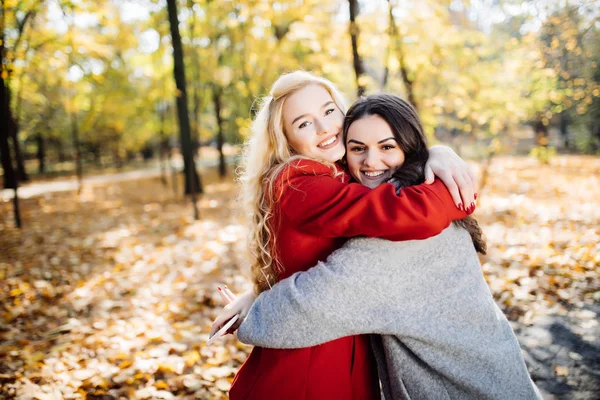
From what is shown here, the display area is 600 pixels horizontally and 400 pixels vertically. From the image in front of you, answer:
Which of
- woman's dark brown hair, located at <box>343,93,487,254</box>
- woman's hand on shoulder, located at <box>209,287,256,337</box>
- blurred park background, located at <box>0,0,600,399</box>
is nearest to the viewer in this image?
woman's dark brown hair, located at <box>343,93,487,254</box>

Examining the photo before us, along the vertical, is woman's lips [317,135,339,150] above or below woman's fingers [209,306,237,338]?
above

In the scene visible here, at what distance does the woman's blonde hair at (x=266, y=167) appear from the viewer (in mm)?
1866

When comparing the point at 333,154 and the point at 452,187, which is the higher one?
the point at 333,154

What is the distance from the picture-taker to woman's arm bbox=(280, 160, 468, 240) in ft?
4.58

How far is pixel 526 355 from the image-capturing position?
3.23m

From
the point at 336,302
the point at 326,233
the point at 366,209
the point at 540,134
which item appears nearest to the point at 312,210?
the point at 326,233

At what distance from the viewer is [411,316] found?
1.48m

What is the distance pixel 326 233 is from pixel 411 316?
1.52 ft

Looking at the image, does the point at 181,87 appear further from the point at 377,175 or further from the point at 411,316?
the point at 411,316

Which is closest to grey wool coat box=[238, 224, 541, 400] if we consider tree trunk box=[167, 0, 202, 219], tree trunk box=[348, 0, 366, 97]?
tree trunk box=[348, 0, 366, 97]

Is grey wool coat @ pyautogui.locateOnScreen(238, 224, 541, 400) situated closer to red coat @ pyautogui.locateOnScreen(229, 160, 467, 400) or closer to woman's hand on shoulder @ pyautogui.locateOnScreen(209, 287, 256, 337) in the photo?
red coat @ pyautogui.locateOnScreen(229, 160, 467, 400)

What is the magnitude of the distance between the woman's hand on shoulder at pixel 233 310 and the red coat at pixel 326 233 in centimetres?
17

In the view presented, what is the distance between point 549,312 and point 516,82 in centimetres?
793

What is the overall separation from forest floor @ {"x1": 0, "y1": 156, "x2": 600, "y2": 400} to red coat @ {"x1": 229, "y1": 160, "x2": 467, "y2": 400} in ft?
1.80
